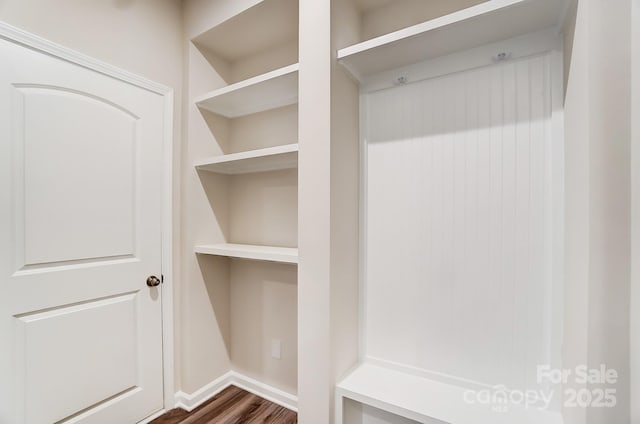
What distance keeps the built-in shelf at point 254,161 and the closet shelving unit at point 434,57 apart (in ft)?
1.81

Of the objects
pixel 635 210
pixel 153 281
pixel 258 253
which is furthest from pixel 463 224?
pixel 153 281

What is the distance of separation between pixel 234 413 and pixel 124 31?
8.04ft

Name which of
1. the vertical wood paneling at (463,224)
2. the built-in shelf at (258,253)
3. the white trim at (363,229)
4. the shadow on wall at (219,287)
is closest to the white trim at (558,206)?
the vertical wood paneling at (463,224)

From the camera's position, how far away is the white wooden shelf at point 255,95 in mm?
1536

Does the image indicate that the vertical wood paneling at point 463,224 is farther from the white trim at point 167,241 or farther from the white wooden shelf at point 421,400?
the white trim at point 167,241

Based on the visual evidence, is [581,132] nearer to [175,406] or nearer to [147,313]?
[147,313]

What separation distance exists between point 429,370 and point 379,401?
0.32m

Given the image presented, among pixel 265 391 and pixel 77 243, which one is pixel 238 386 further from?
pixel 77 243

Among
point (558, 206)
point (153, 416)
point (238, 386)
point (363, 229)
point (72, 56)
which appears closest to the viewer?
point (558, 206)

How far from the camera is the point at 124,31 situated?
62.2 inches

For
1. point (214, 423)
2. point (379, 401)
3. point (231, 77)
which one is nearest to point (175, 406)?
point (214, 423)

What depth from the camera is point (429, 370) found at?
1.32 m

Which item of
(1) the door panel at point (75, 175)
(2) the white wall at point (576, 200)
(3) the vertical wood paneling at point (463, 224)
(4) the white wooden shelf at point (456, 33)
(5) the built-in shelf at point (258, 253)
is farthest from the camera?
(5) the built-in shelf at point (258, 253)

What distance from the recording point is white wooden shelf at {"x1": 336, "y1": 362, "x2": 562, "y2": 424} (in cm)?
106
